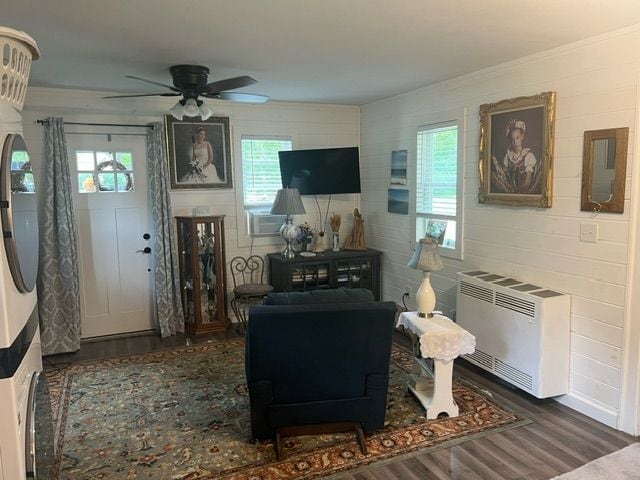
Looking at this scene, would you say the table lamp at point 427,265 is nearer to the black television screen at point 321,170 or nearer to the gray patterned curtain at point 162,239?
the black television screen at point 321,170

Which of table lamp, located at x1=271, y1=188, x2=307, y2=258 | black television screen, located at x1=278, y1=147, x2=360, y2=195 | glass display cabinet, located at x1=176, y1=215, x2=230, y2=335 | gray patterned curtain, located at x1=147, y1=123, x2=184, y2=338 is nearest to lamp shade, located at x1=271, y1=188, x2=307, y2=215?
table lamp, located at x1=271, y1=188, x2=307, y2=258

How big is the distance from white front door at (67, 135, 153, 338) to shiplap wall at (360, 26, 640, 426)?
329 cm

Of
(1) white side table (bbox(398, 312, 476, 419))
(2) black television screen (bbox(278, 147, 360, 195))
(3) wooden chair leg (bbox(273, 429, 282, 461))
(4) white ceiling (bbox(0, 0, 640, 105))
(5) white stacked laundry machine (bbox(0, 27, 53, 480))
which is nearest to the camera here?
(5) white stacked laundry machine (bbox(0, 27, 53, 480))

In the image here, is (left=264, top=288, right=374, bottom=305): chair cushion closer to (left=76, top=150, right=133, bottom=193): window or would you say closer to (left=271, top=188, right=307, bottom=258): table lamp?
(left=271, top=188, right=307, bottom=258): table lamp

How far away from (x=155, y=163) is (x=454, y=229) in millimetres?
3070

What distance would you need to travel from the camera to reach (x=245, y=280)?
18.1 ft

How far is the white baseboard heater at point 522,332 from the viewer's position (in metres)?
3.28

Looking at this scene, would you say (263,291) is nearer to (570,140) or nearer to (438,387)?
(438,387)

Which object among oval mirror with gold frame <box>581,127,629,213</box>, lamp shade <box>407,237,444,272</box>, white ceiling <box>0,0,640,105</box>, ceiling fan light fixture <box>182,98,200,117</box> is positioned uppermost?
white ceiling <box>0,0,640,105</box>

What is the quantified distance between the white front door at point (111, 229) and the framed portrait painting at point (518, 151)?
341 centimetres

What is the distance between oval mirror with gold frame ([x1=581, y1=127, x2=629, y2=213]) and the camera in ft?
9.66

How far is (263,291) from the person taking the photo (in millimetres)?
4855

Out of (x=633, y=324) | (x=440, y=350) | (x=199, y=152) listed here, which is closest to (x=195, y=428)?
(x=440, y=350)

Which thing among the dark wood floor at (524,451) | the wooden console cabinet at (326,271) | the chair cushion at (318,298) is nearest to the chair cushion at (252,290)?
the wooden console cabinet at (326,271)
